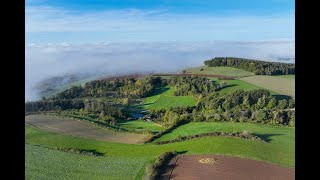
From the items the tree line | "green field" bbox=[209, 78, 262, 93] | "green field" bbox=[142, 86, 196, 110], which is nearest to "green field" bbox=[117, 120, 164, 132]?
"green field" bbox=[142, 86, 196, 110]

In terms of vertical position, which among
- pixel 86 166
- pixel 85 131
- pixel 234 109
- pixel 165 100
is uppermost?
pixel 165 100

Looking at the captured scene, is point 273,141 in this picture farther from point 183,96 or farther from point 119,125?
point 119,125

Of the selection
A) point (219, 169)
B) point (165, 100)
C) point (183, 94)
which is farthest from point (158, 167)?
point (183, 94)

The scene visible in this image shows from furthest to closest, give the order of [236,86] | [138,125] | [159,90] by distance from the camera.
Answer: [236,86], [159,90], [138,125]

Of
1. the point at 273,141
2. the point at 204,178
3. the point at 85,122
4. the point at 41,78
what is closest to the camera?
the point at 41,78

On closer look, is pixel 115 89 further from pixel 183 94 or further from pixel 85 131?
pixel 183 94

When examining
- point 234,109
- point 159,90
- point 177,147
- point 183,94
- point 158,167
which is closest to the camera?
point 158,167
